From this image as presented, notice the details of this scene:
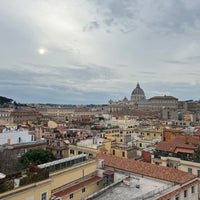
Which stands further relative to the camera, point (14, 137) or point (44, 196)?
point (14, 137)

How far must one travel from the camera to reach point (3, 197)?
13758 millimetres

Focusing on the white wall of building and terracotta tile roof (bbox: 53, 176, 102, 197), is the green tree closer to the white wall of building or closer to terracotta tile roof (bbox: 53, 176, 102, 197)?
the white wall of building

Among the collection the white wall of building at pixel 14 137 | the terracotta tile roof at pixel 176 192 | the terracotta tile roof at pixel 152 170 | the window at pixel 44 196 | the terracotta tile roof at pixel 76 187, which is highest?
the white wall of building at pixel 14 137

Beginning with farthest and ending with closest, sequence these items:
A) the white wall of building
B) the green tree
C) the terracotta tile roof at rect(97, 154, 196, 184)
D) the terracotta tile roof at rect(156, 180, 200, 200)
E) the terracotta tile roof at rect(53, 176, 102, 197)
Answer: the white wall of building < the green tree < the terracotta tile roof at rect(97, 154, 196, 184) < the terracotta tile roof at rect(53, 176, 102, 197) < the terracotta tile roof at rect(156, 180, 200, 200)

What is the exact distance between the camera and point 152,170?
69.8ft

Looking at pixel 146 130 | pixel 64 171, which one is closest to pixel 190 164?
pixel 64 171

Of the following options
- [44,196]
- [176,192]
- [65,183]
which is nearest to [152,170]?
[176,192]

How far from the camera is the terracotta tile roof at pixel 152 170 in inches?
771

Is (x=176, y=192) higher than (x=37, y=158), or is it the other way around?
(x=37, y=158)

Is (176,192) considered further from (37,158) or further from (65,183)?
(37,158)

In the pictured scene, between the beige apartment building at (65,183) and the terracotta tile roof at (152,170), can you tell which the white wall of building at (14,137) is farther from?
the beige apartment building at (65,183)

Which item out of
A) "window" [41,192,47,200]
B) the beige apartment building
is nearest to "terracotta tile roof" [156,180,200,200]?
the beige apartment building

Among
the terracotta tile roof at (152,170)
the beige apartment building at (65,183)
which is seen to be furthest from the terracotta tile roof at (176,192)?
the beige apartment building at (65,183)

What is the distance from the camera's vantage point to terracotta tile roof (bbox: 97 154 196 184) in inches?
771
